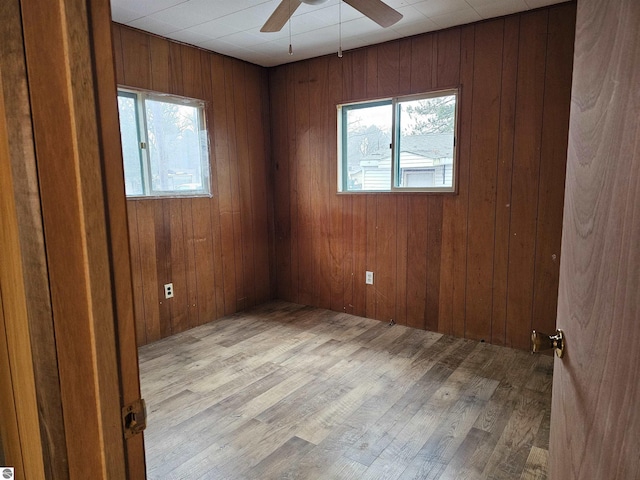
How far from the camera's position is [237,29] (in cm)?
306

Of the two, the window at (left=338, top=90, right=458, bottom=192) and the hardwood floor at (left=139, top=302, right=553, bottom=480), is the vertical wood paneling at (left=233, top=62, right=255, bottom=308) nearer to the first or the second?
the hardwood floor at (left=139, top=302, right=553, bottom=480)

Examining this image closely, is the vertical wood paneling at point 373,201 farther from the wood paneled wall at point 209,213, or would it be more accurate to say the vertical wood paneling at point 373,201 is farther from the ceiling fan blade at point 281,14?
the ceiling fan blade at point 281,14

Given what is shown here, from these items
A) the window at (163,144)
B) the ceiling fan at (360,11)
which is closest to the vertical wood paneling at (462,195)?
the ceiling fan at (360,11)

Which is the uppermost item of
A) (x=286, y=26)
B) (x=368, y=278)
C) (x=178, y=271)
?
(x=286, y=26)

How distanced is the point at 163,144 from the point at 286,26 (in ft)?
4.41

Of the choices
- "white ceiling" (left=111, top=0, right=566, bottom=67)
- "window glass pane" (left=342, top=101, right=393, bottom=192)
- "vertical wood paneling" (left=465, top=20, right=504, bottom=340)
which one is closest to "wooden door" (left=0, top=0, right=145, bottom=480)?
"white ceiling" (left=111, top=0, right=566, bottom=67)

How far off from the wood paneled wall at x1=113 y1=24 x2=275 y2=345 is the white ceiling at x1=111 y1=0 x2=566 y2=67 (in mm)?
240

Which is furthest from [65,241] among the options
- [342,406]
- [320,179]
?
[320,179]

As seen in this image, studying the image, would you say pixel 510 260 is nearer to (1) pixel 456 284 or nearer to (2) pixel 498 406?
(1) pixel 456 284

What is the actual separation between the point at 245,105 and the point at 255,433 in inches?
119

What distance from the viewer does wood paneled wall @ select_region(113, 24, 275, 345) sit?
317cm

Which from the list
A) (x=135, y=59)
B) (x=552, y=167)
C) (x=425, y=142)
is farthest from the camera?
(x=425, y=142)

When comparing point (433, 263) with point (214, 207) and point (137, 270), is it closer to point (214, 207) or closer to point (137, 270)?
point (214, 207)

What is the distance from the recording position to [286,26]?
118 inches
